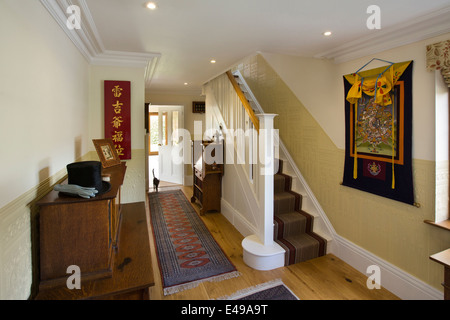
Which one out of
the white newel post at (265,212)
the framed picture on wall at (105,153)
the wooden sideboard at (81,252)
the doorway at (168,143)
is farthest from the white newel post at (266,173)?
the doorway at (168,143)

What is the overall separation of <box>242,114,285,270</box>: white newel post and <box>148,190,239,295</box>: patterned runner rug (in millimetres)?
270

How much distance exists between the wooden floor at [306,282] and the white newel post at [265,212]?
96 mm

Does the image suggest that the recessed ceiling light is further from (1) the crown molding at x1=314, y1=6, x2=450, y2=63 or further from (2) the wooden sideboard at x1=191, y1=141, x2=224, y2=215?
(2) the wooden sideboard at x1=191, y1=141, x2=224, y2=215

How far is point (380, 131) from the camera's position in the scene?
235 cm

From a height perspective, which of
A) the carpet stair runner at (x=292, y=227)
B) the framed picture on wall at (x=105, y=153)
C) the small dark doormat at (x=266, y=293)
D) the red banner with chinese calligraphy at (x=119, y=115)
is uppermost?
the red banner with chinese calligraphy at (x=119, y=115)

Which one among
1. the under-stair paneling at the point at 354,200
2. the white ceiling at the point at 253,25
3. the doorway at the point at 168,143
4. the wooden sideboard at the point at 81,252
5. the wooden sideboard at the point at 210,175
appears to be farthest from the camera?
the doorway at the point at 168,143

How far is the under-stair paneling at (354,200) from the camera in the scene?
2.04m

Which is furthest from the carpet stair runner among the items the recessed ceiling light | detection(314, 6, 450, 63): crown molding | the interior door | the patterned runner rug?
the interior door

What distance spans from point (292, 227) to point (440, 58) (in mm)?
2134

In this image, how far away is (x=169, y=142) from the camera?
6.27 m

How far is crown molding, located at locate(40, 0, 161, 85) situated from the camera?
164cm

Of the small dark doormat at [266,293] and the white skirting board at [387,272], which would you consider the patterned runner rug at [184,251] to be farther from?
the white skirting board at [387,272]
